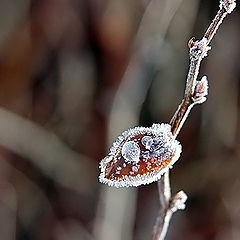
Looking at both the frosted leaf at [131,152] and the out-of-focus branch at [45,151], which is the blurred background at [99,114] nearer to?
the out-of-focus branch at [45,151]

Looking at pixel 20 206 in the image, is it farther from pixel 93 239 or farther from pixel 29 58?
pixel 29 58

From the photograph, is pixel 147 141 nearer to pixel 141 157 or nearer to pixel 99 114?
pixel 141 157

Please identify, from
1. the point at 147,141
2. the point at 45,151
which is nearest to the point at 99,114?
the point at 45,151

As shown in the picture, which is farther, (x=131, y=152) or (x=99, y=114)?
(x=99, y=114)

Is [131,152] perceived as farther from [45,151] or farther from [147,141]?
[45,151]

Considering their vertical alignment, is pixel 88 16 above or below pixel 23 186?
above

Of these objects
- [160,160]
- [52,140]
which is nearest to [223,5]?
[160,160]

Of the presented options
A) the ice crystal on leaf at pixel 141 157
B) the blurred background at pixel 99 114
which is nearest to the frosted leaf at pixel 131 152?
the ice crystal on leaf at pixel 141 157

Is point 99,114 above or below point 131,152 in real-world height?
above
